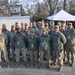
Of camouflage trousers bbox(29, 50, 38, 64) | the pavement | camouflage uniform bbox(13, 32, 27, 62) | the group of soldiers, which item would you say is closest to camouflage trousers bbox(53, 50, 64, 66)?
the group of soldiers

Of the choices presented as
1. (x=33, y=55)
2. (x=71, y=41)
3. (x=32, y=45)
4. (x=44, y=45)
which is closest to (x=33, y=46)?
(x=32, y=45)

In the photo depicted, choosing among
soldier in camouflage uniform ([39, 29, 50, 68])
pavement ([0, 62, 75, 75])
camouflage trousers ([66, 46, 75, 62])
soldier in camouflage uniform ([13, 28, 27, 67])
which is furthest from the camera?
soldier in camouflage uniform ([13, 28, 27, 67])

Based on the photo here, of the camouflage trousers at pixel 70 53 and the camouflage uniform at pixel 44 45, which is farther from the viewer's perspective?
the camouflage trousers at pixel 70 53

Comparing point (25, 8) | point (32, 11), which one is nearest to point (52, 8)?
point (32, 11)

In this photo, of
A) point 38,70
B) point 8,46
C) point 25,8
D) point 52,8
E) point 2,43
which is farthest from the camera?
point 25,8

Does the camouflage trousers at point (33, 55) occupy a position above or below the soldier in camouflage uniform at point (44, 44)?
below

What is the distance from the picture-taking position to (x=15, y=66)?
1061cm

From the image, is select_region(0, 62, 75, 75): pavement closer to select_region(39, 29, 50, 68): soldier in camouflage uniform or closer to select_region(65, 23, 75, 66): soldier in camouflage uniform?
select_region(39, 29, 50, 68): soldier in camouflage uniform

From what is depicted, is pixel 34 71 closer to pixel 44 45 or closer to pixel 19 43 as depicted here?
pixel 44 45

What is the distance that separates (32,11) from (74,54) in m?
55.6

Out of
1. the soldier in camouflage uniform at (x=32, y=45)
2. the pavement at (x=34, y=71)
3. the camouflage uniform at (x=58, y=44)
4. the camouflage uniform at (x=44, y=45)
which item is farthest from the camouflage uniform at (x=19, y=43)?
the camouflage uniform at (x=58, y=44)

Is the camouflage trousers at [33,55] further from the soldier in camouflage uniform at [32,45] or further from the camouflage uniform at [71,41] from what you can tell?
the camouflage uniform at [71,41]

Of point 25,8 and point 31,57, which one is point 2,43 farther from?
point 25,8

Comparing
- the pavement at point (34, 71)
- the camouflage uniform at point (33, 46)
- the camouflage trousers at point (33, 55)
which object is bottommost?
the pavement at point (34, 71)
